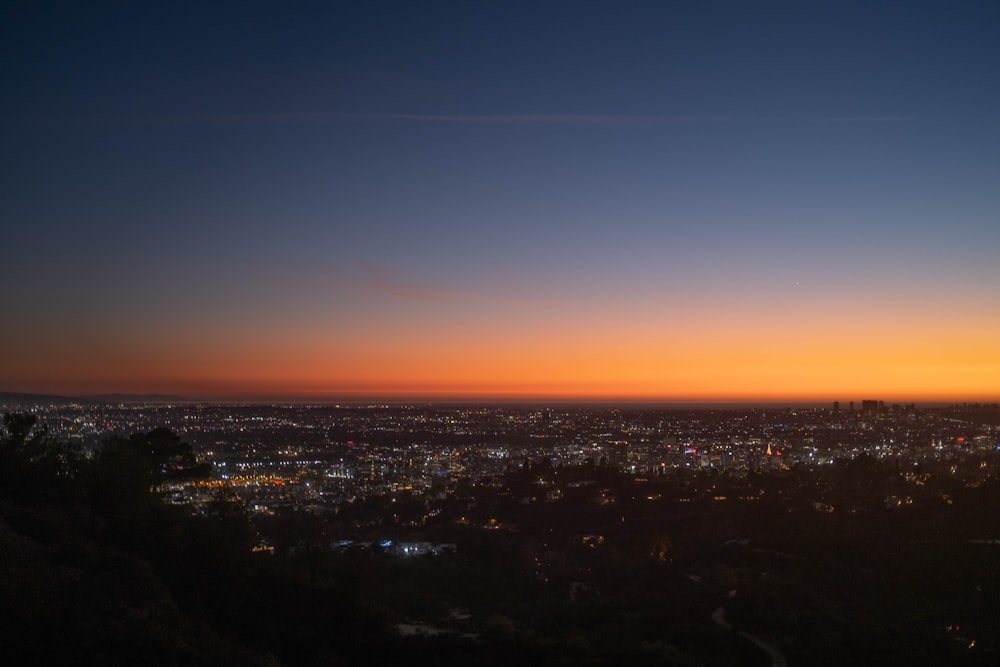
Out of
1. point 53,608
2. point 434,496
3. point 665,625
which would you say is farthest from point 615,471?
point 53,608

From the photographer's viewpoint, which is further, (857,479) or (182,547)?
(857,479)

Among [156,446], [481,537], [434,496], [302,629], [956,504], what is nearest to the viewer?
[302,629]

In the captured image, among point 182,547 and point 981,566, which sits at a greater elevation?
point 182,547

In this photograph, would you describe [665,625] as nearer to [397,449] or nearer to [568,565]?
[568,565]

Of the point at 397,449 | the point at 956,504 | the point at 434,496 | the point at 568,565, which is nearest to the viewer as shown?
the point at 568,565

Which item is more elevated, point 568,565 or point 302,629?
point 302,629

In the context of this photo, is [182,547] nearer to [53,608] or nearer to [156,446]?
[53,608]

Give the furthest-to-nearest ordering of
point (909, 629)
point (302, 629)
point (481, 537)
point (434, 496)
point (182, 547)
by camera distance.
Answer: point (434, 496)
point (481, 537)
point (909, 629)
point (182, 547)
point (302, 629)

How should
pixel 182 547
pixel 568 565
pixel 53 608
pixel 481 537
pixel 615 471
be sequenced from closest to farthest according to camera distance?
1. pixel 53 608
2. pixel 182 547
3. pixel 568 565
4. pixel 481 537
5. pixel 615 471

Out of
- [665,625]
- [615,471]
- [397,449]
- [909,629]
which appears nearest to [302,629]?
[665,625]
